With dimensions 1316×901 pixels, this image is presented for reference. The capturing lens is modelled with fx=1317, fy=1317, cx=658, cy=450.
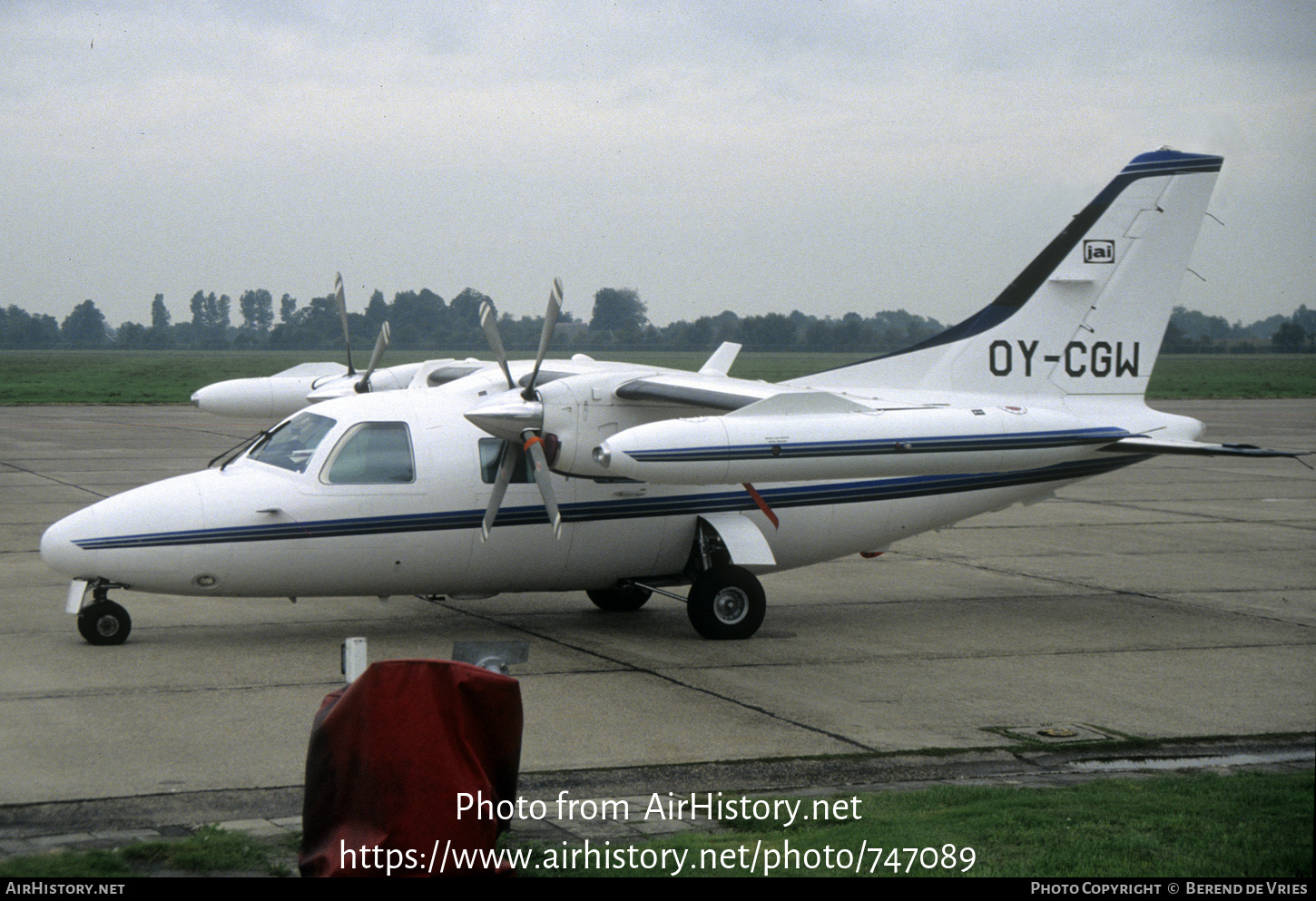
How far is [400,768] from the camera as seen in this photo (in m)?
5.85

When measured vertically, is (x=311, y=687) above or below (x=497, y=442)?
below

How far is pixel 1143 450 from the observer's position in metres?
12.7

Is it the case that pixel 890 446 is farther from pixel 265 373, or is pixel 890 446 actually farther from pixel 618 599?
pixel 265 373

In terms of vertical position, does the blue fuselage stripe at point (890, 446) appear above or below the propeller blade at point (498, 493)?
above

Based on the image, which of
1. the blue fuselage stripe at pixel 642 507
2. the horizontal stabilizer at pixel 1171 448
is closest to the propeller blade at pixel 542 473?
the blue fuselage stripe at pixel 642 507

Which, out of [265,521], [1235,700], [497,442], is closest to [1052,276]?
[1235,700]

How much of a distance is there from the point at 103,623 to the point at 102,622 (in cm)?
2

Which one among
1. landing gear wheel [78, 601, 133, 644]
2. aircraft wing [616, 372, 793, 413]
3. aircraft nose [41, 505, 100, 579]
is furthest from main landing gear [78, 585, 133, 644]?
aircraft wing [616, 372, 793, 413]

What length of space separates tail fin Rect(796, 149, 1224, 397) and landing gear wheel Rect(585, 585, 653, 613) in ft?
9.96

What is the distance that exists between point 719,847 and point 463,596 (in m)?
6.44

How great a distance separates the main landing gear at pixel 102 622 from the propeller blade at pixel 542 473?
404 centimetres

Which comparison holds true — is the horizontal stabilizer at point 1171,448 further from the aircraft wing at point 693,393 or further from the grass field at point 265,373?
the grass field at point 265,373

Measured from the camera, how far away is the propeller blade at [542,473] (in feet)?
38.8

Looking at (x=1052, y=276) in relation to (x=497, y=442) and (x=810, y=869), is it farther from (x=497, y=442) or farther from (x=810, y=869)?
(x=810, y=869)
